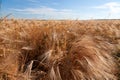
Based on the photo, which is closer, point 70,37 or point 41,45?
point 41,45

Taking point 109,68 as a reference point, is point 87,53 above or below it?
above

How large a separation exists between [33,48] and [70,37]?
0.85 meters

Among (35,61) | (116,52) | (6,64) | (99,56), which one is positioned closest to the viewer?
(6,64)

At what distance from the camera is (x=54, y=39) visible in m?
4.21

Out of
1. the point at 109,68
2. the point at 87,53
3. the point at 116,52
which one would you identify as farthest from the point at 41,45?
the point at 116,52

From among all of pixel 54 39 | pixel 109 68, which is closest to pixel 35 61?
pixel 54 39

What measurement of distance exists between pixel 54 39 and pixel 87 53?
604 mm

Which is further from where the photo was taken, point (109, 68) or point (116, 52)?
point (116, 52)

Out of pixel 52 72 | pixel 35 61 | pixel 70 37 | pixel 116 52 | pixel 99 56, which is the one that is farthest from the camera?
pixel 116 52

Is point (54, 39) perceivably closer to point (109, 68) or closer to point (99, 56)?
point (99, 56)

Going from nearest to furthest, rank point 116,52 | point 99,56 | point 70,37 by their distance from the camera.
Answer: point 99,56, point 70,37, point 116,52

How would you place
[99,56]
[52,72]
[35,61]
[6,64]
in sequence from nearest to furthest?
[6,64] → [52,72] → [35,61] → [99,56]

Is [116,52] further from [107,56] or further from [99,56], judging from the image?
[99,56]

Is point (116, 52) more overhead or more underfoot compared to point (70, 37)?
more underfoot
